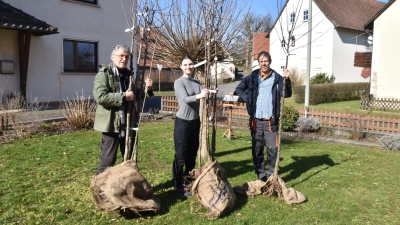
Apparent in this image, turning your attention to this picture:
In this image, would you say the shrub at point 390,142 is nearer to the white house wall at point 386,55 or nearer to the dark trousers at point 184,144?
the dark trousers at point 184,144

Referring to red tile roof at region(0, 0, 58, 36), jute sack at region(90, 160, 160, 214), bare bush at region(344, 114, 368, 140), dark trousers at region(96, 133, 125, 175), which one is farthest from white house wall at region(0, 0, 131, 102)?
bare bush at region(344, 114, 368, 140)

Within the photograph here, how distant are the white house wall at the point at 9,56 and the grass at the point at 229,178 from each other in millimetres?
4507

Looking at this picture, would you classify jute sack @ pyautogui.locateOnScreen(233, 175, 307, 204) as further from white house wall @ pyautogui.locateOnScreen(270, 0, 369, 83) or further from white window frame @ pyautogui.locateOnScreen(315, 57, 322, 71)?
white window frame @ pyautogui.locateOnScreen(315, 57, 322, 71)

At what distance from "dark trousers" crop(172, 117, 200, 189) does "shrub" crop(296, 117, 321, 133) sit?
18.7 ft

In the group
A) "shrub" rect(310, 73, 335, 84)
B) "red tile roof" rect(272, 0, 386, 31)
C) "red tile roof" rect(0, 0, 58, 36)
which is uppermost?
"red tile roof" rect(272, 0, 386, 31)

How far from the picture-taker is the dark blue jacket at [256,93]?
15.3 ft

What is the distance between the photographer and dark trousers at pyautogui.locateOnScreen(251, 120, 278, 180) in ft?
15.4

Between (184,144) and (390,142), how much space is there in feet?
19.0

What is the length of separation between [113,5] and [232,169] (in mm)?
10859

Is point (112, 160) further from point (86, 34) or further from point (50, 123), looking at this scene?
point (86, 34)

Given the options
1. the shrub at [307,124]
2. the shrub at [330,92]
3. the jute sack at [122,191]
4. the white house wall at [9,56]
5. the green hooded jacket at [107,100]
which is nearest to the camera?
the jute sack at [122,191]

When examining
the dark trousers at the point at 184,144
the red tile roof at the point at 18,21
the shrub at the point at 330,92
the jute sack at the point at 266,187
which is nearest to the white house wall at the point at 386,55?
the shrub at the point at 330,92

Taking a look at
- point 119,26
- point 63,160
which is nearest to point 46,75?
point 119,26

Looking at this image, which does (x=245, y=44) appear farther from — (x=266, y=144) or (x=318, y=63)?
(x=318, y=63)
